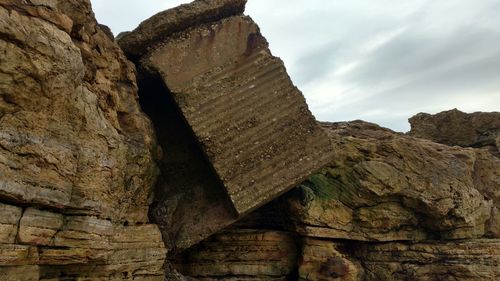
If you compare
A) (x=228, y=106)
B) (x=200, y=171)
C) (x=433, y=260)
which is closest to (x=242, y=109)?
(x=228, y=106)

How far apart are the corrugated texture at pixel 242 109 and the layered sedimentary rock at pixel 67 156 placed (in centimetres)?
114

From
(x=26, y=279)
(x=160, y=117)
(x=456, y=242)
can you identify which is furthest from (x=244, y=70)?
(x=456, y=242)

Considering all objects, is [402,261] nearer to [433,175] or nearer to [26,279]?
[433,175]

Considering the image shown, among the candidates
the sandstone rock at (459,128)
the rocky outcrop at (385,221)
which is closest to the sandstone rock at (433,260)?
the rocky outcrop at (385,221)

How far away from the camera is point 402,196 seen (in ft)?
30.1

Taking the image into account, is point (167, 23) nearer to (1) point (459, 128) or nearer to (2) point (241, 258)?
(2) point (241, 258)

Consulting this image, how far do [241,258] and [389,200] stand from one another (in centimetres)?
350

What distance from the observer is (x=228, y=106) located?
7703 millimetres

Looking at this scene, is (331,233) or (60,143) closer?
(60,143)

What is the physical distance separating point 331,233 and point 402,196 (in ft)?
5.93

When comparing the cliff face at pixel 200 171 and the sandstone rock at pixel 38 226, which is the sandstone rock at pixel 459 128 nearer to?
the cliff face at pixel 200 171

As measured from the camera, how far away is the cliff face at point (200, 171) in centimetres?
501

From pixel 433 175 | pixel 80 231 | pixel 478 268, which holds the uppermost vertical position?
pixel 433 175

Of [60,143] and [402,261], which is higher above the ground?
[60,143]
